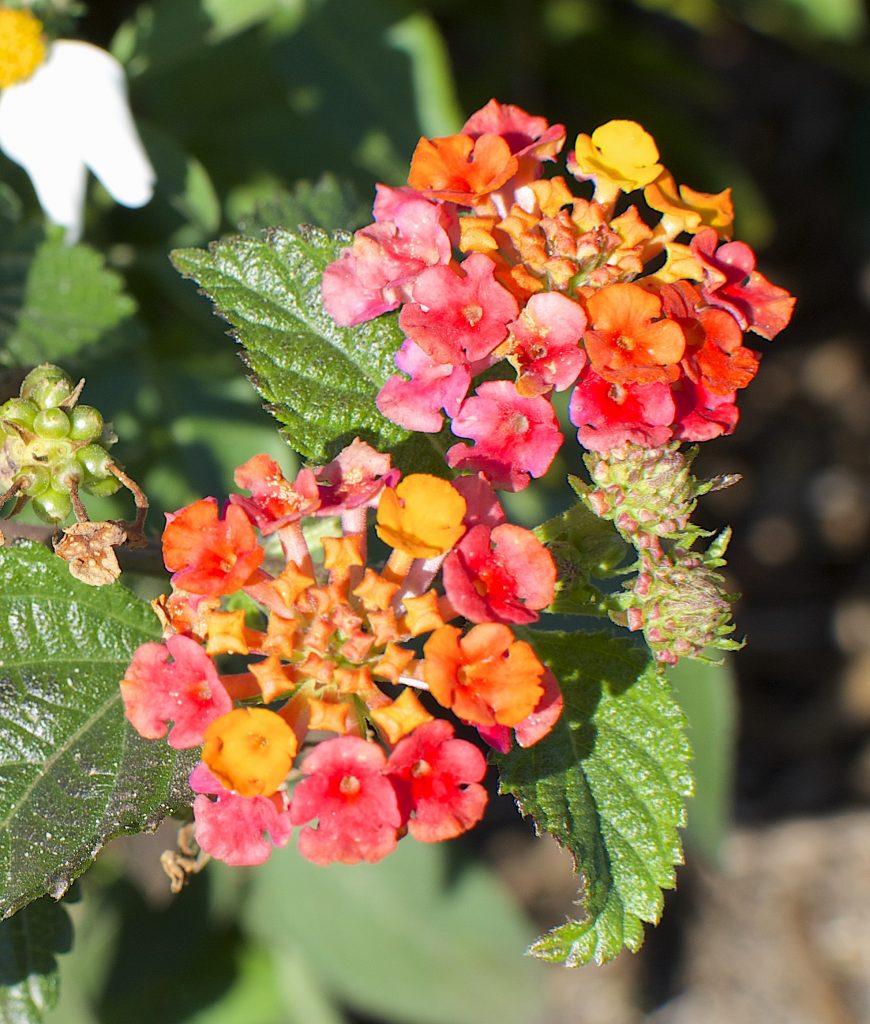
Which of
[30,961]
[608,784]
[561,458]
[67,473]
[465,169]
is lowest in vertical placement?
[561,458]

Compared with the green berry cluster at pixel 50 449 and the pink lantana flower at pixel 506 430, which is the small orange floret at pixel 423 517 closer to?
the pink lantana flower at pixel 506 430

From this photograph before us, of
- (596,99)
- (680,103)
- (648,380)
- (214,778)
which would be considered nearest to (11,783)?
(214,778)

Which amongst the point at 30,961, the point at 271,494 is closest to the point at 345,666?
the point at 271,494

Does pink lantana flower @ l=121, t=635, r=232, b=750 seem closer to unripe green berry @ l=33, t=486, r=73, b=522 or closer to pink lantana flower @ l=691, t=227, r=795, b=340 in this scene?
unripe green berry @ l=33, t=486, r=73, b=522


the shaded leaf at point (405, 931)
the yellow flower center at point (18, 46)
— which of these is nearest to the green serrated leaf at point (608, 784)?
the yellow flower center at point (18, 46)

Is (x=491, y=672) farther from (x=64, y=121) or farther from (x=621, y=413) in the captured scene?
(x=64, y=121)

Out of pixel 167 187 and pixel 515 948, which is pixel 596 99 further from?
pixel 515 948

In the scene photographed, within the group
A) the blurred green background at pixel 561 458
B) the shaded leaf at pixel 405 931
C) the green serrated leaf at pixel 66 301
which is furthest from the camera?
the shaded leaf at pixel 405 931
